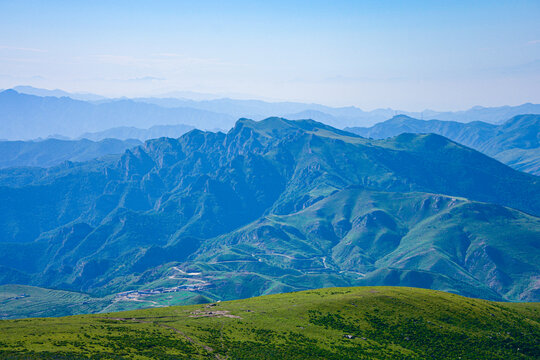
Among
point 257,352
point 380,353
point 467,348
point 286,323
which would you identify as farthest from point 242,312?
point 467,348

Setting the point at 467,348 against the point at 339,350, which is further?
the point at 467,348

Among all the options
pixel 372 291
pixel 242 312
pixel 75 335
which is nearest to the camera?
pixel 75 335

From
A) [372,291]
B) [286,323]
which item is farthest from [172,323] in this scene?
[372,291]

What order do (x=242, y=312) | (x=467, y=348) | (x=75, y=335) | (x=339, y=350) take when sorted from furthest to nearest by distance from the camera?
(x=242, y=312)
(x=467, y=348)
(x=339, y=350)
(x=75, y=335)

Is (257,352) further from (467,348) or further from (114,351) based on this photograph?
(467,348)

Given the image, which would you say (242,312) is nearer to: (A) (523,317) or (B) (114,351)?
(B) (114,351)

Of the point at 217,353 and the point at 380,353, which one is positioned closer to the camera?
the point at 217,353
